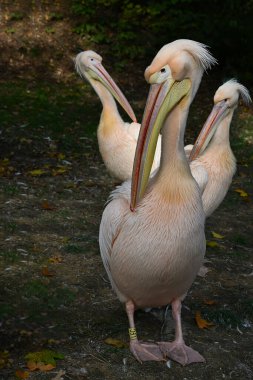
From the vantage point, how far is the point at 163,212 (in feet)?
10.9

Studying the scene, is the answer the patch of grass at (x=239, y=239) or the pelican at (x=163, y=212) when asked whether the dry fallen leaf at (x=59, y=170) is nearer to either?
the patch of grass at (x=239, y=239)

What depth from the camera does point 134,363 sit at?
355 centimetres

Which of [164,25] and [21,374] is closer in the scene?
[21,374]

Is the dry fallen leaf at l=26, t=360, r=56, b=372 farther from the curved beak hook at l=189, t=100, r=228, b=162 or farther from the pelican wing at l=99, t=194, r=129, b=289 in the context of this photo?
the curved beak hook at l=189, t=100, r=228, b=162

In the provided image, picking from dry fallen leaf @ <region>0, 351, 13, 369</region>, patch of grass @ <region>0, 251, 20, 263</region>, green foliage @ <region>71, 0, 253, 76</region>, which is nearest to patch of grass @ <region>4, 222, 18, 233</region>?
patch of grass @ <region>0, 251, 20, 263</region>

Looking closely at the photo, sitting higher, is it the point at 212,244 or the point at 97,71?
the point at 97,71

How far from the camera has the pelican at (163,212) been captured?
3.17 meters

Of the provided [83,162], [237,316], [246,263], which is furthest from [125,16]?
[237,316]

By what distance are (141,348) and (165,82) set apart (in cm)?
143

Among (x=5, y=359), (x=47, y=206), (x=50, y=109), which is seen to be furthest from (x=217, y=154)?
(x=50, y=109)

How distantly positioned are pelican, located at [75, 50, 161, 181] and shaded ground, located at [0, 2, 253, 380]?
0.55m

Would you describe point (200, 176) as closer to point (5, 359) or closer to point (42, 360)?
point (42, 360)

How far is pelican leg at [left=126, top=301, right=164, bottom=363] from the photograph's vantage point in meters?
3.55

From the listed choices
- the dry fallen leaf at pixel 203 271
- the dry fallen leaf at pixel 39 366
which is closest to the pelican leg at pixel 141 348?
the dry fallen leaf at pixel 39 366
